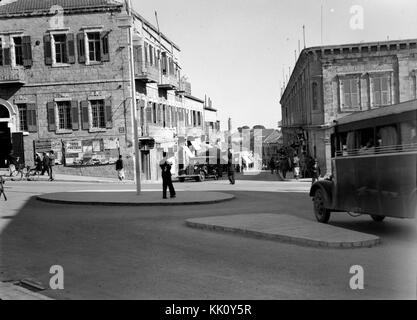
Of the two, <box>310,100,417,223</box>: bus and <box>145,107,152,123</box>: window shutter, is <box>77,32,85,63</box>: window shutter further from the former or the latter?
<box>310,100,417,223</box>: bus

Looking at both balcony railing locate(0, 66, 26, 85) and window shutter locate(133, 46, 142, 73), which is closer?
balcony railing locate(0, 66, 26, 85)

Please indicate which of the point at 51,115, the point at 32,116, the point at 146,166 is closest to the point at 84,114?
the point at 51,115

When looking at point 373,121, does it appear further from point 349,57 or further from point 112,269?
point 349,57

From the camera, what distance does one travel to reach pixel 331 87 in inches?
1750

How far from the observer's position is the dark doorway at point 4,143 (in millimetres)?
36438

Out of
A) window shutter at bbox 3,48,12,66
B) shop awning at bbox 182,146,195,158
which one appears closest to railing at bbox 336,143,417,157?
shop awning at bbox 182,146,195,158

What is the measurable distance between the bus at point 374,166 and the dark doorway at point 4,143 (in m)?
27.9

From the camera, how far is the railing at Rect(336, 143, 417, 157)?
10.1 metres

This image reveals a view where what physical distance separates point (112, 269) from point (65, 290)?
4.00 ft

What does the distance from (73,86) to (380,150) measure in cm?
2802

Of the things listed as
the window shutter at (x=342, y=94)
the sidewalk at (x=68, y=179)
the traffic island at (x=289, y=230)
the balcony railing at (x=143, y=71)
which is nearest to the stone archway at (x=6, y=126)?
the sidewalk at (x=68, y=179)

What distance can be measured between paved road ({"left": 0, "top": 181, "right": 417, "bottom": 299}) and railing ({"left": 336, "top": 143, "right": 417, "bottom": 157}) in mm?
1719

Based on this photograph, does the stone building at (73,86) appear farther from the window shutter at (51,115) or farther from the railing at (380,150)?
the railing at (380,150)
